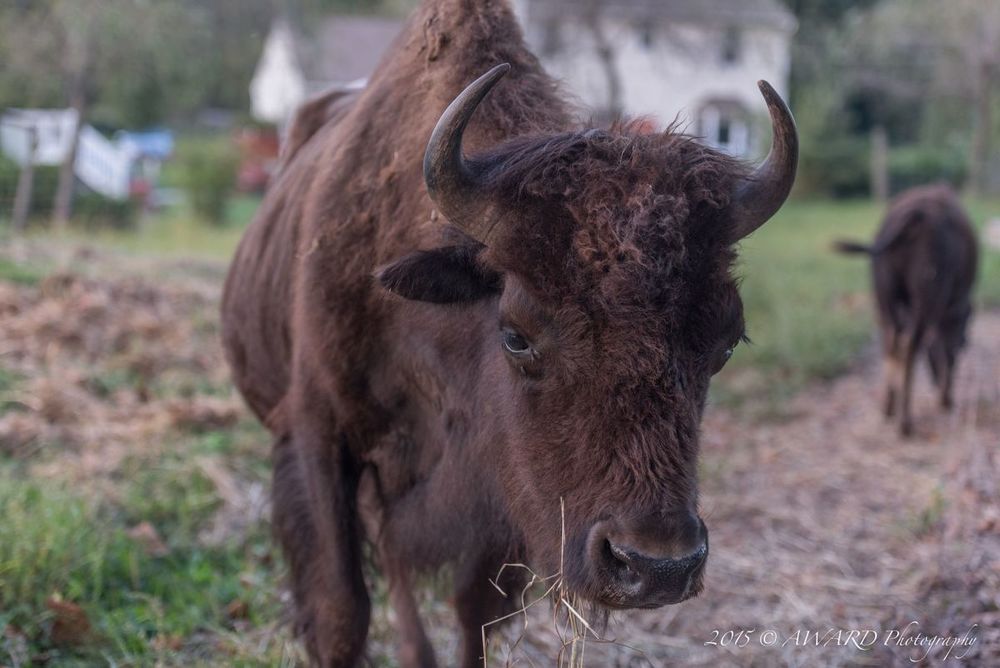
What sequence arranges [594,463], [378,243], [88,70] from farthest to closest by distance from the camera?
1. [88,70]
2. [378,243]
3. [594,463]

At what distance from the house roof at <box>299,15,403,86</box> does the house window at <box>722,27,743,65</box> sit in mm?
13351

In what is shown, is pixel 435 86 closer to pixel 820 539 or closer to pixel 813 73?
pixel 820 539

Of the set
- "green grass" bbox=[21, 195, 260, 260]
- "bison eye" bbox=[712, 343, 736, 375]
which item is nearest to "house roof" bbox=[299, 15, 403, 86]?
"green grass" bbox=[21, 195, 260, 260]

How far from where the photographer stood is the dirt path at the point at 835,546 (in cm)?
452

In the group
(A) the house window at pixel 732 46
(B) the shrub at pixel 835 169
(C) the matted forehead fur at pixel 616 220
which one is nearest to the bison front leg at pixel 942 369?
(C) the matted forehead fur at pixel 616 220

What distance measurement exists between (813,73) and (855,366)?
35969 millimetres

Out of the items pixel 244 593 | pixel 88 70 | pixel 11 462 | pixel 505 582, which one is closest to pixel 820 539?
pixel 505 582

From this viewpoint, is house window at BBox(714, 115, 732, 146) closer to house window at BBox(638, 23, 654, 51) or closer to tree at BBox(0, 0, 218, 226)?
house window at BBox(638, 23, 654, 51)

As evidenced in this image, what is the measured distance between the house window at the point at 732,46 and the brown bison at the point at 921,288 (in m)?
31.6

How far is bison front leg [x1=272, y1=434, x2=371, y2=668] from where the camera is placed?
12.6 feet

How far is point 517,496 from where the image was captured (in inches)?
122

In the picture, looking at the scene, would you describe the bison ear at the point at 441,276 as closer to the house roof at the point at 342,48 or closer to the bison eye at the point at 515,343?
the bison eye at the point at 515,343

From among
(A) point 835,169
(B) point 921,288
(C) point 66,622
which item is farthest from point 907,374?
(A) point 835,169

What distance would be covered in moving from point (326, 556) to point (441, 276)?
144 centimetres
